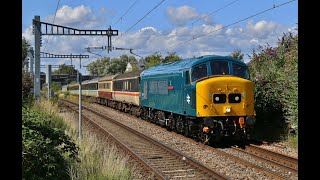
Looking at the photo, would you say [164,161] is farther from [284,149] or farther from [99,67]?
[99,67]

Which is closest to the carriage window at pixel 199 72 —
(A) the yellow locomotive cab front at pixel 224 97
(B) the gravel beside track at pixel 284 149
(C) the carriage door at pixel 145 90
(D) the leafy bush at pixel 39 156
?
(A) the yellow locomotive cab front at pixel 224 97

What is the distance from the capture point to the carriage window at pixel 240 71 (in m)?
14.9

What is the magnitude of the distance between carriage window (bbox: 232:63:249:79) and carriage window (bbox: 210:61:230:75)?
0.27 meters

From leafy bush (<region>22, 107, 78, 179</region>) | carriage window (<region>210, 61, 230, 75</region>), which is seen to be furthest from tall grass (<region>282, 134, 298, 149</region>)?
leafy bush (<region>22, 107, 78, 179</region>)

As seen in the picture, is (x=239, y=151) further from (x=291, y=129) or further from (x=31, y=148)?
(x=31, y=148)

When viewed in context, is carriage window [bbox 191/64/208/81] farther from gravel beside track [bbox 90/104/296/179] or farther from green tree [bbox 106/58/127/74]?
green tree [bbox 106/58/127/74]

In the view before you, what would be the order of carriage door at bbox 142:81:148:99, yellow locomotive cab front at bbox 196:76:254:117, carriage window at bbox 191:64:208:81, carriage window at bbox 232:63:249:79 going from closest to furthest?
yellow locomotive cab front at bbox 196:76:254:117 < carriage window at bbox 191:64:208:81 < carriage window at bbox 232:63:249:79 < carriage door at bbox 142:81:148:99

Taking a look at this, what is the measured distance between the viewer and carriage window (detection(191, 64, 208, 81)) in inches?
575

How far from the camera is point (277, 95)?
16.3 metres

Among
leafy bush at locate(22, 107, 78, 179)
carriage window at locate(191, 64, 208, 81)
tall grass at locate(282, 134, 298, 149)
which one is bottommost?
tall grass at locate(282, 134, 298, 149)

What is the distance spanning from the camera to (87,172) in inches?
332
